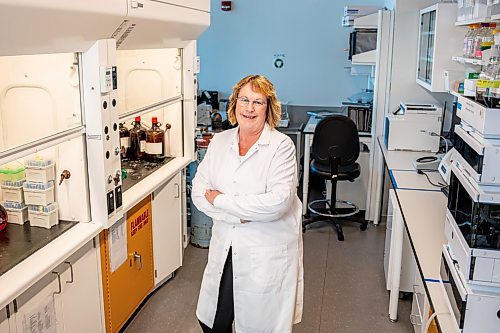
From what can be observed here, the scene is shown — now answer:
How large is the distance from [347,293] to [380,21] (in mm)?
2190

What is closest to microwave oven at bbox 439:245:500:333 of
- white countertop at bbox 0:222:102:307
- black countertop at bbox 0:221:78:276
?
white countertop at bbox 0:222:102:307

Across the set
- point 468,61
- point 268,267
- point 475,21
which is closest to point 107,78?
point 268,267

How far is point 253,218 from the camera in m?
2.15

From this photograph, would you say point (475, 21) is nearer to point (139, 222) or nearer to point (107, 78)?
point (107, 78)

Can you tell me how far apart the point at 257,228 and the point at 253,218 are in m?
0.10

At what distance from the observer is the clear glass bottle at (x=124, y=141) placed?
3.42 meters

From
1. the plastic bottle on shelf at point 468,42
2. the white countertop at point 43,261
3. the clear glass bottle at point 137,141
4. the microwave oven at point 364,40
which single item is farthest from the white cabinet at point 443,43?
the white countertop at point 43,261

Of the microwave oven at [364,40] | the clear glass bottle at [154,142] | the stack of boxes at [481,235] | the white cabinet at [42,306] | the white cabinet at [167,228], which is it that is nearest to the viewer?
the stack of boxes at [481,235]

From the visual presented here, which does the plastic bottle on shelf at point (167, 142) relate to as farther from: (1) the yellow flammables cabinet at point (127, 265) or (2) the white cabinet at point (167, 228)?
(1) the yellow flammables cabinet at point (127, 265)

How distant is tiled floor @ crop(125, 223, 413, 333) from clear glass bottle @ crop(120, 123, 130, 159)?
2.87 ft

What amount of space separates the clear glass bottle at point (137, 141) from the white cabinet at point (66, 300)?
106cm

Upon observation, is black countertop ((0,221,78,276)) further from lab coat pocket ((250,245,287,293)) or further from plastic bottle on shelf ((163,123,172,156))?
plastic bottle on shelf ((163,123,172,156))

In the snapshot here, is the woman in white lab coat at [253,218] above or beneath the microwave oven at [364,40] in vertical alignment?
beneath

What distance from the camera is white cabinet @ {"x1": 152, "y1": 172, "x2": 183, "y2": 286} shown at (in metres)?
3.25
